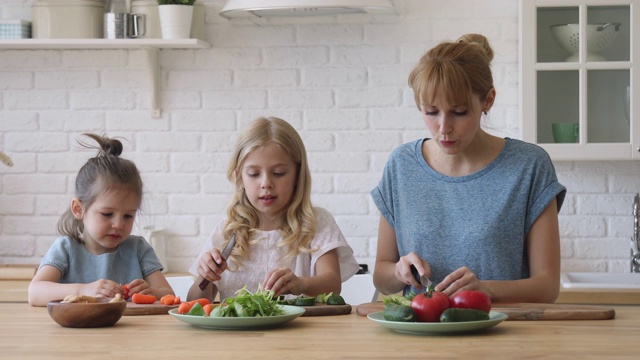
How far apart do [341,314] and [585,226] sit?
2003mm

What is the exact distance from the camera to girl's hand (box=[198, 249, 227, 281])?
7.41 feet

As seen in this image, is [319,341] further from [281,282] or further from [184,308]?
[281,282]

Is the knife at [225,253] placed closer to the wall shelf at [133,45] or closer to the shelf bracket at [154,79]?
the wall shelf at [133,45]

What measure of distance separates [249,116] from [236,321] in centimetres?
221

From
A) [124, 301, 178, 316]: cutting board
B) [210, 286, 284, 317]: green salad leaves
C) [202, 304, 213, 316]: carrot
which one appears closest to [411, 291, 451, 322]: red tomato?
[210, 286, 284, 317]: green salad leaves

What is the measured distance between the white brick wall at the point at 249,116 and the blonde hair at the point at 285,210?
4.25 ft

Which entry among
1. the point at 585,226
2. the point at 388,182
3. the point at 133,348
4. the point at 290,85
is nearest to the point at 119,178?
the point at 388,182

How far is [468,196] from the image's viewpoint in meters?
2.37

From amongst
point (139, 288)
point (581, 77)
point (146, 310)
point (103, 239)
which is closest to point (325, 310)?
point (146, 310)

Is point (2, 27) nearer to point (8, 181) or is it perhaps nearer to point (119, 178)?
point (8, 181)

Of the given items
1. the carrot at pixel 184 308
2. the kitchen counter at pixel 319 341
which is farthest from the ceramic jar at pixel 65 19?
the carrot at pixel 184 308

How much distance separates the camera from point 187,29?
12.5ft

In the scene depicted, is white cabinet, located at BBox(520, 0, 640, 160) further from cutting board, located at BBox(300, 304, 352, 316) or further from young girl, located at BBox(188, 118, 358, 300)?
cutting board, located at BBox(300, 304, 352, 316)

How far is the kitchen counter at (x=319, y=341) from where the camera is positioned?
5.34 ft
